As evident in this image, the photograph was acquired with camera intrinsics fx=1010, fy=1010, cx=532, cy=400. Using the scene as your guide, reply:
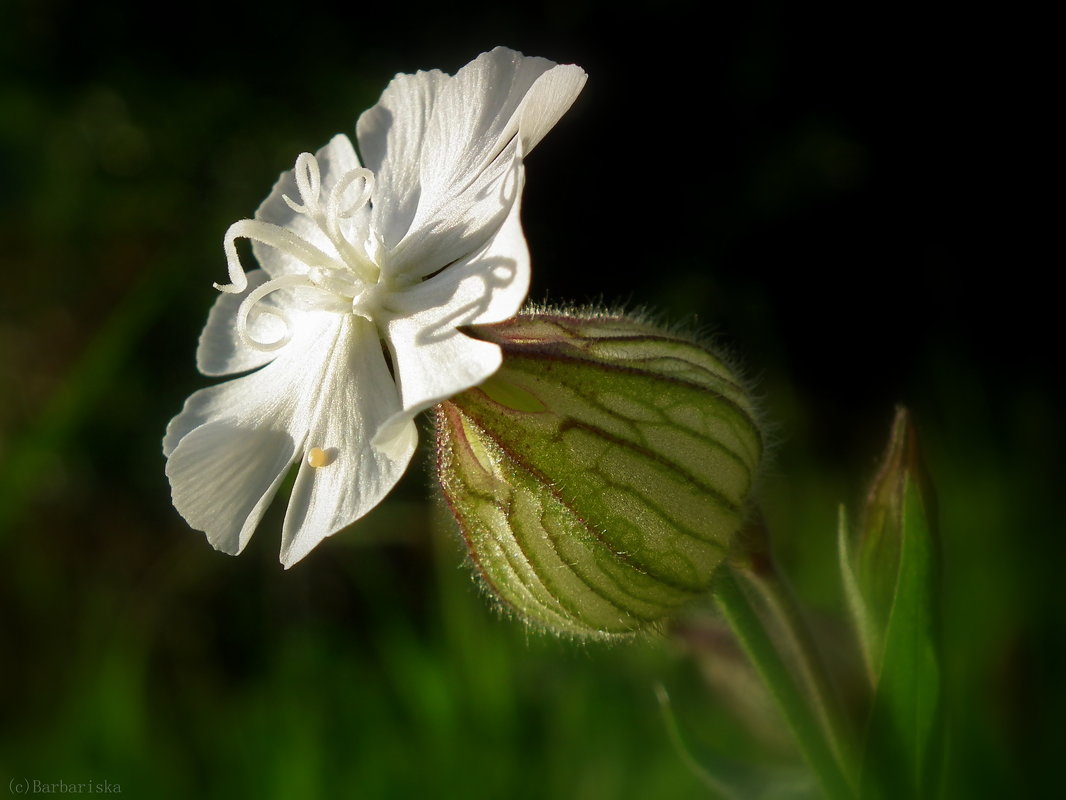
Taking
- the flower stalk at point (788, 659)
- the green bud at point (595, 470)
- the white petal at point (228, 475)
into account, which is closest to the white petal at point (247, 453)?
the white petal at point (228, 475)

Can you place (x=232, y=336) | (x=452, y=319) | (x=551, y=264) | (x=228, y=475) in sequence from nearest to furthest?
1. (x=452, y=319)
2. (x=228, y=475)
3. (x=232, y=336)
4. (x=551, y=264)

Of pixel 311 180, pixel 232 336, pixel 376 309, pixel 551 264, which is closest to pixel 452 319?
pixel 376 309

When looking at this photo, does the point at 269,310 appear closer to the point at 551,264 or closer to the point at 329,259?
the point at 329,259

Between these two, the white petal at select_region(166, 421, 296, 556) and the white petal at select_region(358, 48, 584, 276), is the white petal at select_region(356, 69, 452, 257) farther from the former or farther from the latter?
the white petal at select_region(166, 421, 296, 556)

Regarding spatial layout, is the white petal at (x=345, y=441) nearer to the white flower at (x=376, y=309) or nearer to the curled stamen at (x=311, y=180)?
the white flower at (x=376, y=309)

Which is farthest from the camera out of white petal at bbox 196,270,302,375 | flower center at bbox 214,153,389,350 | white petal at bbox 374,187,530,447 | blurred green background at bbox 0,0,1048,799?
blurred green background at bbox 0,0,1048,799

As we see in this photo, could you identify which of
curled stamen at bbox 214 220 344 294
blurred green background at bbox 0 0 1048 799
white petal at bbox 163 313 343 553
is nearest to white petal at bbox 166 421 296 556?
white petal at bbox 163 313 343 553

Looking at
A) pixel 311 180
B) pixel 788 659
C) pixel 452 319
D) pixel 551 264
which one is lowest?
pixel 788 659
